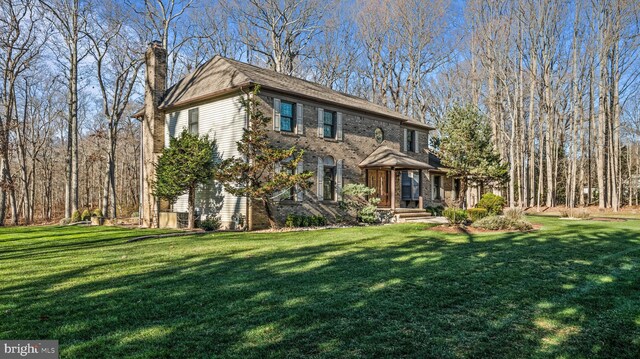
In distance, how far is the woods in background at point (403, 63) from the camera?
23.8 m

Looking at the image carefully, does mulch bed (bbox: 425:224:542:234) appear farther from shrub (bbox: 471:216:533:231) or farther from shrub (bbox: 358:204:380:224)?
shrub (bbox: 358:204:380:224)

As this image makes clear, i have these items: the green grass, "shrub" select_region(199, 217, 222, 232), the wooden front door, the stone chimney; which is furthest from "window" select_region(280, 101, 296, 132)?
the green grass

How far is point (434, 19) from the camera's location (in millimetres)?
29453

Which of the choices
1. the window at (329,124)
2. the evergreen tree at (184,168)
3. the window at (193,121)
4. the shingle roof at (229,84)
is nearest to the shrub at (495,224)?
the window at (329,124)

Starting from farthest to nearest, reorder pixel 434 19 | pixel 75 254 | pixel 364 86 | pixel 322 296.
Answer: pixel 364 86
pixel 434 19
pixel 75 254
pixel 322 296

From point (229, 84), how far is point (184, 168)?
380 centimetres

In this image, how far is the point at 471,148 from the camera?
2222 cm

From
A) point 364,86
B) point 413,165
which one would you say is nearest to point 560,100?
point 364,86

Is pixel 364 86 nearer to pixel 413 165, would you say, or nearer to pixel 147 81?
pixel 413 165

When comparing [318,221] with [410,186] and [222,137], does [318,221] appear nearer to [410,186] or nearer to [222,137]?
[222,137]

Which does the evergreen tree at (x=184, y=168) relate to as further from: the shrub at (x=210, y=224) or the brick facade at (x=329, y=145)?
the brick facade at (x=329, y=145)

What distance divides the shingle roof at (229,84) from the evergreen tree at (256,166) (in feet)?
4.06

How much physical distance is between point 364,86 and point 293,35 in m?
10.4
